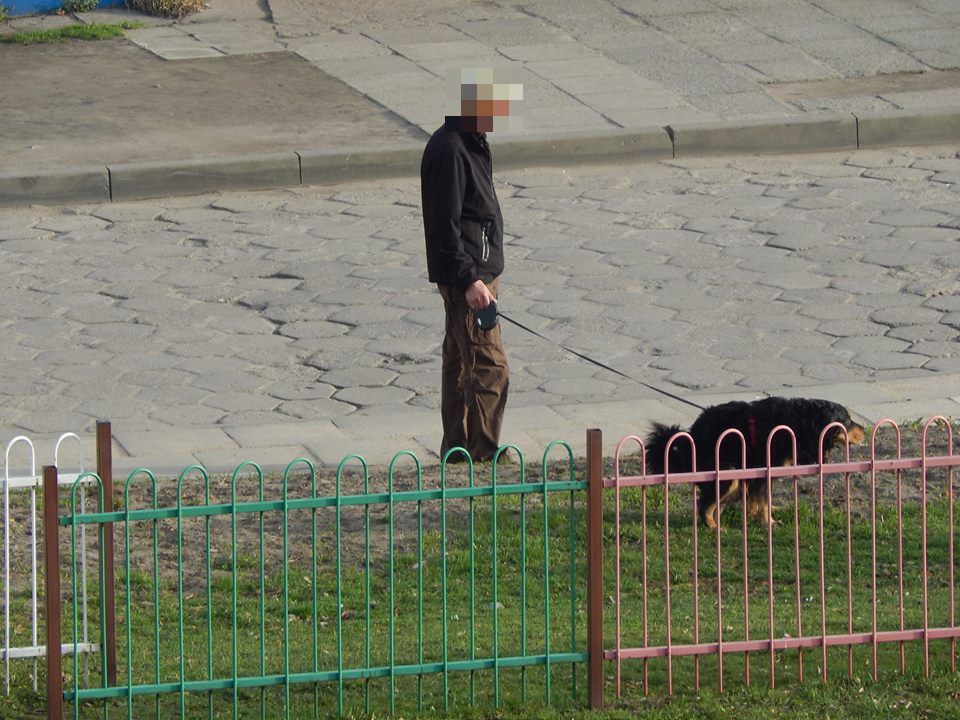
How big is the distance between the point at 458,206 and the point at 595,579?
233cm

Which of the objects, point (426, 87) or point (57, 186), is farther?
point (426, 87)

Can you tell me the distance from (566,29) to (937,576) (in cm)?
1036

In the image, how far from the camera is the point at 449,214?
22.5ft

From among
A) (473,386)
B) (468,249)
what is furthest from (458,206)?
(473,386)

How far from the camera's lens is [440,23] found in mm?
16188

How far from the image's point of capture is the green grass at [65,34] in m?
15.8

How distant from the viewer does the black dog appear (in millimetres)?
6566

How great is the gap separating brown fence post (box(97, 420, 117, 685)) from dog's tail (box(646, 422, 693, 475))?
7.69ft

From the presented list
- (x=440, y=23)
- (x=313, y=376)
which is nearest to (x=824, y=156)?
(x=440, y=23)

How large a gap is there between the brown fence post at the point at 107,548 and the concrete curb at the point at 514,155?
24.4 feet

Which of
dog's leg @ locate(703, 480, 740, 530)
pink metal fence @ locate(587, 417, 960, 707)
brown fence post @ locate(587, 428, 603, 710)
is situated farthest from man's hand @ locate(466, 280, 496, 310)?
brown fence post @ locate(587, 428, 603, 710)

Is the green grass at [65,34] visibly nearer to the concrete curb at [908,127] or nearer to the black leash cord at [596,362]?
the concrete curb at [908,127]

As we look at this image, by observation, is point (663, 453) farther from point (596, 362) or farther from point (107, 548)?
point (596, 362)

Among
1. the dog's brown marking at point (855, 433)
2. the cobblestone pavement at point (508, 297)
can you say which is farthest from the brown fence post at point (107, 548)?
the dog's brown marking at point (855, 433)
